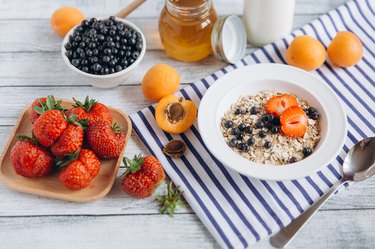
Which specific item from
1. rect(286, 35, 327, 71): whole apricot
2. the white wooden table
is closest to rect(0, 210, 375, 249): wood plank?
the white wooden table

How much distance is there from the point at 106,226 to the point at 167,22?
2.11 feet

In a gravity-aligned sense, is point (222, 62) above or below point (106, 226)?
above

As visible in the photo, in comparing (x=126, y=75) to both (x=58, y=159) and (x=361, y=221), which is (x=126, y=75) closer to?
(x=58, y=159)

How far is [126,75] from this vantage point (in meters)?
1.46

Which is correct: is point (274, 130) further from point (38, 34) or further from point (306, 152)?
point (38, 34)

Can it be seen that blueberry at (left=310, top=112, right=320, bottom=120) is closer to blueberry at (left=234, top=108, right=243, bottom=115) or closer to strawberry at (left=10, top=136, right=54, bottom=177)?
blueberry at (left=234, top=108, right=243, bottom=115)

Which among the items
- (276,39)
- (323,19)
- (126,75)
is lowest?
(126,75)

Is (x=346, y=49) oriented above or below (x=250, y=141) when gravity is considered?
above

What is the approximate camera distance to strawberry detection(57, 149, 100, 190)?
3.83ft

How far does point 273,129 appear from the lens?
4.16ft

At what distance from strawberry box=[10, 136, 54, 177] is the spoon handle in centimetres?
57

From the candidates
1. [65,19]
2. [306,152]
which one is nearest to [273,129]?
[306,152]

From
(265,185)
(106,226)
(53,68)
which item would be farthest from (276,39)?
(106,226)

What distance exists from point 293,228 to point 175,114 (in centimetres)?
44
